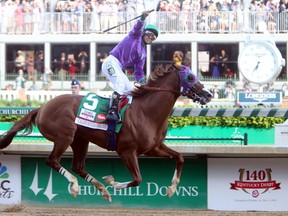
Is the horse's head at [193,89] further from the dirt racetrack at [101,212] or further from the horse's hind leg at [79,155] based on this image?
the dirt racetrack at [101,212]

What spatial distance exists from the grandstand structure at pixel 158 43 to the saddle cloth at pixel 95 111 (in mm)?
15161

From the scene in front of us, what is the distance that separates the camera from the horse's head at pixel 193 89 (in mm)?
9312

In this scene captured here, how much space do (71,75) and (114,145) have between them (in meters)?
16.6

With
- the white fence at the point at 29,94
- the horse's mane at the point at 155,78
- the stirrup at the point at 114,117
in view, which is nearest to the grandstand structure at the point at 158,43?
the white fence at the point at 29,94

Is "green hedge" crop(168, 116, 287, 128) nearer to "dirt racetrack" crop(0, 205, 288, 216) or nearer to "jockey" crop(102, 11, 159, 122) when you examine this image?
"dirt racetrack" crop(0, 205, 288, 216)

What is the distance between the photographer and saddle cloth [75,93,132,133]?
9422 millimetres

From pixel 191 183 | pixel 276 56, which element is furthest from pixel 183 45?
pixel 191 183

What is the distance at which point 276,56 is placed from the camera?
1634 cm

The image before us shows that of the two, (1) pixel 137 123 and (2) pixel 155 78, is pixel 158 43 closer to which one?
(2) pixel 155 78

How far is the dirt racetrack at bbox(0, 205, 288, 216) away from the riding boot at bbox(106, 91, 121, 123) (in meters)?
1.46

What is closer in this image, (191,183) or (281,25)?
(191,183)

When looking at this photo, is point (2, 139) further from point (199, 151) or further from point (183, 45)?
point (183, 45)

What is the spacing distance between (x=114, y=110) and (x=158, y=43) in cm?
1786

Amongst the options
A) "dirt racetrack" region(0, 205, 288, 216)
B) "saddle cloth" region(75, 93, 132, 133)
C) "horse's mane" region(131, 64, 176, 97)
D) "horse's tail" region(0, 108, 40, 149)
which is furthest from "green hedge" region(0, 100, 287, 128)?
"saddle cloth" region(75, 93, 132, 133)
